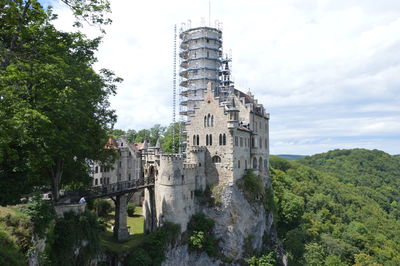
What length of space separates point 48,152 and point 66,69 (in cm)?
607

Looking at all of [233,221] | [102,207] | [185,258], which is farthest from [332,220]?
[102,207]

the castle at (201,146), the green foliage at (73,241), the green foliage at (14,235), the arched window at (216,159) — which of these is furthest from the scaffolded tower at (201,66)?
the green foliage at (14,235)

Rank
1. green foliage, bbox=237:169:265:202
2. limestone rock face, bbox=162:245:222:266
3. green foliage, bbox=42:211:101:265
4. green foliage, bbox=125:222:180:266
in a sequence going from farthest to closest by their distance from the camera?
green foliage, bbox=237:169:265:202 → limestone rock face, bbox=162:245:222:266 → green foliage, bbox=125:222:180:266 → green foliage, bbox=42:211:101:265

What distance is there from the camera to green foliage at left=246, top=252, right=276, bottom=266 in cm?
4225

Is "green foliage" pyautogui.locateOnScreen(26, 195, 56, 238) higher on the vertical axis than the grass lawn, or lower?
higher

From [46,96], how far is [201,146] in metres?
28.4

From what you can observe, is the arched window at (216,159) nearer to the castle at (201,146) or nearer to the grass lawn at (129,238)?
the castle at (201,146)

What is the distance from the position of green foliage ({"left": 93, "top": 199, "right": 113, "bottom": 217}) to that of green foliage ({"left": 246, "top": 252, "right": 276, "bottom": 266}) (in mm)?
21880

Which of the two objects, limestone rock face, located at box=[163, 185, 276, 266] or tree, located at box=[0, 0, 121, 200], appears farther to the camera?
limestone rock face, located at box=[163, 185, 276, 266]

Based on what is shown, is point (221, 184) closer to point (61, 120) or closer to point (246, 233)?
point (246, 233)

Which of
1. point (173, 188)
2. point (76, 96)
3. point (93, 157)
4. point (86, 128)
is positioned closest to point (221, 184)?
point (173, 188)

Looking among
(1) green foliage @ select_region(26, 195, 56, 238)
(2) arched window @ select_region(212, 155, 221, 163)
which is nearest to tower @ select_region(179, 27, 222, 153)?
(2) arched window @ select_region(212, 155, 221, 163)

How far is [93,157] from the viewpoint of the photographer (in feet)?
91.6

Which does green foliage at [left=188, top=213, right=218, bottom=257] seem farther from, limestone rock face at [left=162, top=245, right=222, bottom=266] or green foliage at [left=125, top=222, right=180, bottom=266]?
green foliage at [left=125, top=222, right=180, bottom=266]
